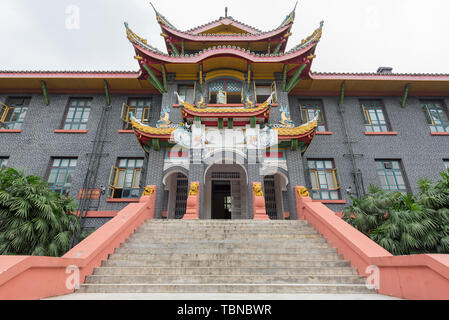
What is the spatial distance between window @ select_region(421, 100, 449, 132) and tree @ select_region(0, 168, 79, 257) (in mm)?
17822

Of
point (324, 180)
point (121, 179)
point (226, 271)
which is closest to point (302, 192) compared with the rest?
point (324, 180)

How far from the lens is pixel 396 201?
6.88 metres

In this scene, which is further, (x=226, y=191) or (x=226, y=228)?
(x=226, y=191)

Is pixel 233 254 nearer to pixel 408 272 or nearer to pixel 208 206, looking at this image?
pixel 408 272

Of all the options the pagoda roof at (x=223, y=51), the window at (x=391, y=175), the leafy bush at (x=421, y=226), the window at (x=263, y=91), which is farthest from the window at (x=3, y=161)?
the window at (x=391, y=175)

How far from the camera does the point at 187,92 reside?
42.3ft

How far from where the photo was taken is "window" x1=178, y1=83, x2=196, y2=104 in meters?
12.7

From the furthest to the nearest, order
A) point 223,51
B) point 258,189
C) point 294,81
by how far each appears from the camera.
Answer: point 294,81 → point 223,51 → point 258,189

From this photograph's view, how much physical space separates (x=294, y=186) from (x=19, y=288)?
8.82m

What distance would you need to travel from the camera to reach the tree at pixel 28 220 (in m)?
5.88

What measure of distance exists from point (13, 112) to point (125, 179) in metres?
7.92

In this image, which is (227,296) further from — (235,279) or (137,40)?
(137,40)

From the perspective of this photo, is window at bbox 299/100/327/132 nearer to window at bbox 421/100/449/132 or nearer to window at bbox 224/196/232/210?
window at bbox 421/100/449/132

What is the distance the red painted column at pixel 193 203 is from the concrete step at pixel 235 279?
13.8 ft
